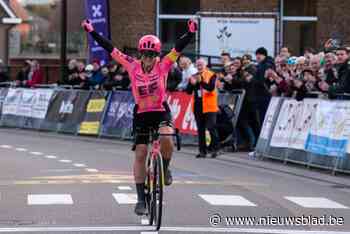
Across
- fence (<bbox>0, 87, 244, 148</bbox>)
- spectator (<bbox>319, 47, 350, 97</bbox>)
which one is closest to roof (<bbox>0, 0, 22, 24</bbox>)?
fence (<bbox>0, 87, 244, 148</bbox>)

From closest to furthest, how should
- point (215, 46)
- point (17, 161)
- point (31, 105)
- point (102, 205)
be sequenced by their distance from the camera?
point (102, 205) < point (17, 161) < point (31, 105) < point (215, 46)

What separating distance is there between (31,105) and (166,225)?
58.2 feet

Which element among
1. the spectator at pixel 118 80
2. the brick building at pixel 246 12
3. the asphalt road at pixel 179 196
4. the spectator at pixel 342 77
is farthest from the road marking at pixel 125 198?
the brick building at pixel 246 12

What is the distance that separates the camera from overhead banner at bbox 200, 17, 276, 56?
3022 cm

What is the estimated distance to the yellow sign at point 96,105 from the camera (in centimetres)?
2578

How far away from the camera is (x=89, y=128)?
2592cm

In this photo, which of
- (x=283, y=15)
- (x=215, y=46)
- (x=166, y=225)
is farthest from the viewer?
(x=283, y=15)

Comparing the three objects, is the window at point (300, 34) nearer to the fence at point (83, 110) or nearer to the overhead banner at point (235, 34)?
the overhead banner at point (235, 34)

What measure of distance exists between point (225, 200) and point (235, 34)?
57.6 feet

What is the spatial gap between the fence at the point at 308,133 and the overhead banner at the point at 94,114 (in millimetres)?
6637

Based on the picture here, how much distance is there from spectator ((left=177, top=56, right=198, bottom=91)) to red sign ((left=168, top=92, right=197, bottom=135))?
0.59 ft

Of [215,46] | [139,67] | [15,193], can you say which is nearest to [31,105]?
[215,46]

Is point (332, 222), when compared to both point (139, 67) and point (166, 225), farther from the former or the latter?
point (139, 67)

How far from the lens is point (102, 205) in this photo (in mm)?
12805
